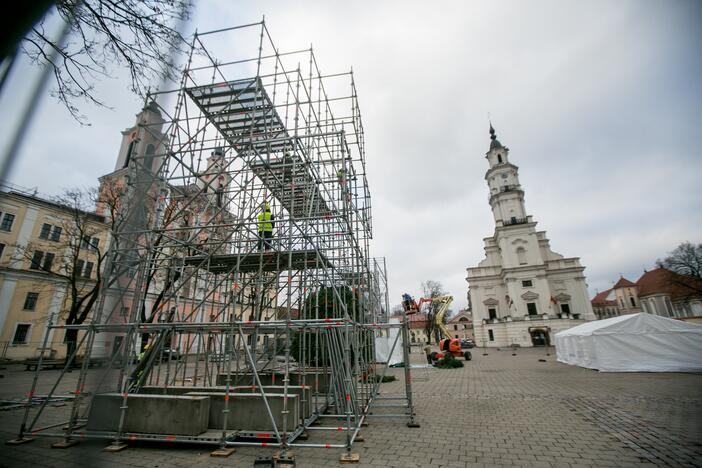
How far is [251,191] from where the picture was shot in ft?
39.0

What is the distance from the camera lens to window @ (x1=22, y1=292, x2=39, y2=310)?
23241 mm

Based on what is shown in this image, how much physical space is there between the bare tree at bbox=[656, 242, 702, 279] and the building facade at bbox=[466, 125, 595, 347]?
985 cm

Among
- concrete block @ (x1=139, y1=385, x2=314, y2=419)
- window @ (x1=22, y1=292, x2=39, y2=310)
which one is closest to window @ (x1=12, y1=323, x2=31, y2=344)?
window @ (x1=22, y1=292, x2=39, y2=310)

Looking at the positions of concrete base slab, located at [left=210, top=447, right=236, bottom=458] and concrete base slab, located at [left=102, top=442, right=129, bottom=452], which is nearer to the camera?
concrete base slab, located at [left=210, top=447, right=236, bottom=458]

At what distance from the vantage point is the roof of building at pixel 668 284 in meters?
40.0

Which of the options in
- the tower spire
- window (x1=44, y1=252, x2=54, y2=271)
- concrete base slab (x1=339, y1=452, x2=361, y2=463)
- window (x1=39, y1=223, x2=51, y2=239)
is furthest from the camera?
the tower spire

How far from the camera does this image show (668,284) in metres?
51.2

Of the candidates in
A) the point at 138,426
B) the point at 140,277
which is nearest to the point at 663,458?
the point at 138,426

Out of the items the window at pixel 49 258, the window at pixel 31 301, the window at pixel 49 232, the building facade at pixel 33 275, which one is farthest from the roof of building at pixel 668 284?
the window at pixel 31 301

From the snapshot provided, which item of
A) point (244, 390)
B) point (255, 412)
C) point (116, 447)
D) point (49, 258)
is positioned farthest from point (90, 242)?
point (255, 412)

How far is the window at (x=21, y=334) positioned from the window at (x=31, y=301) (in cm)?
122

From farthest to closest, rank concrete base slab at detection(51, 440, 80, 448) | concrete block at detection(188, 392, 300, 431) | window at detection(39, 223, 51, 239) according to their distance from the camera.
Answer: window at detection(39, 223, 51, 239), concrete block at detection(188, 392, 300, 431), concrete base slab at detection(51, 440, 80, 448)

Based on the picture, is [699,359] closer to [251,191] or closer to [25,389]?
[251,191]

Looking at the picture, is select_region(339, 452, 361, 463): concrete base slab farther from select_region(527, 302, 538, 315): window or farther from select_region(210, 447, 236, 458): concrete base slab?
select_region(527, 302, 538, 315): window
